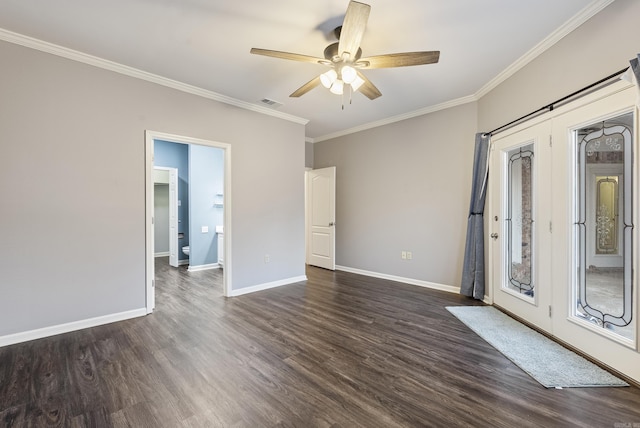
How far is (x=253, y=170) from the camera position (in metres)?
4.34

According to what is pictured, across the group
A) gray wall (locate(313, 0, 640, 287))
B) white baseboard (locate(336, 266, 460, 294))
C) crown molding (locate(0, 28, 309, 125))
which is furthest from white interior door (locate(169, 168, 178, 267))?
white baseboard (locate(336, 266, 460, 294))

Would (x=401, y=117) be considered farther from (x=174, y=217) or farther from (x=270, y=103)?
(x=174, y=217)

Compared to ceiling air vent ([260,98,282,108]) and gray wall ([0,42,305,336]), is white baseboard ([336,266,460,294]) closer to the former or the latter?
ceiling air vent ([260,98,282,108])

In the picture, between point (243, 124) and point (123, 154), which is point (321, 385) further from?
point (243, 124)

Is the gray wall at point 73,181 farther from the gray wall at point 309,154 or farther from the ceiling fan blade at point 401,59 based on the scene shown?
the gray wall at point 309,154

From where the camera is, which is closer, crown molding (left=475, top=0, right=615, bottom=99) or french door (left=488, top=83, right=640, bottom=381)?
french door (left=488, top=83, right=640, bottom=381)

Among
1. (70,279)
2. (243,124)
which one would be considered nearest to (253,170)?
(243,124)

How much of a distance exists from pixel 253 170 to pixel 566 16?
3.81 m

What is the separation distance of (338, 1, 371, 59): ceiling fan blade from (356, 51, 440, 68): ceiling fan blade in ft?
0.53

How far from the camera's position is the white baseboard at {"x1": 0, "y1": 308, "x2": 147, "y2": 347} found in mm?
2564

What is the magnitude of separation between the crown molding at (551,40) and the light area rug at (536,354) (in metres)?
2.78

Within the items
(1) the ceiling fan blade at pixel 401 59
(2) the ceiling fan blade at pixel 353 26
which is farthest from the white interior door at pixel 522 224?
(2) the ceiling fan blade at pixel 353 26

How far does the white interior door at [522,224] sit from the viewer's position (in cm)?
277

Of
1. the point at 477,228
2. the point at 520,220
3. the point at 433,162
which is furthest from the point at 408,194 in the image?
the point at 520,220
